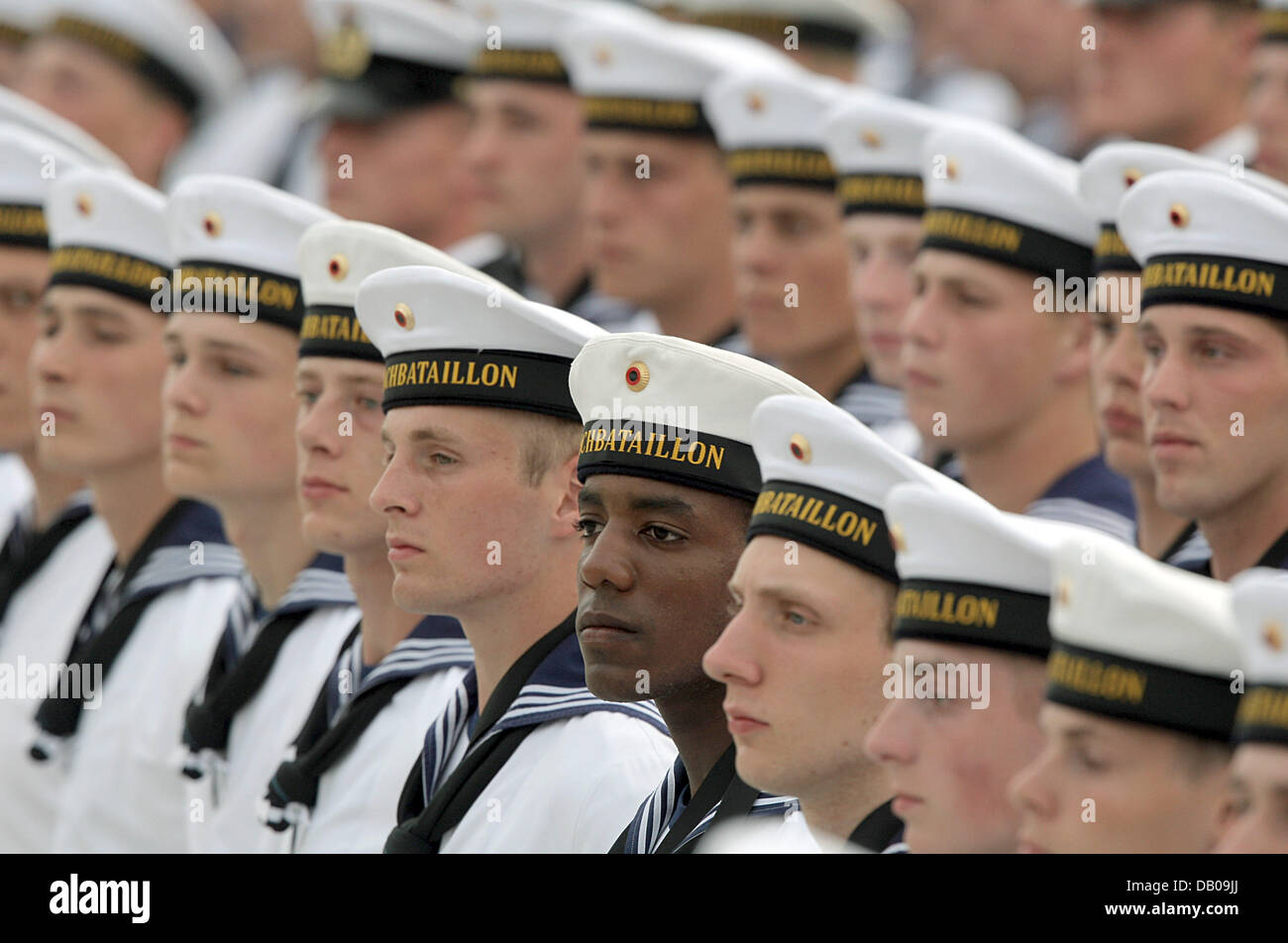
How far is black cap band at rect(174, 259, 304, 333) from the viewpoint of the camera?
751 centimetres

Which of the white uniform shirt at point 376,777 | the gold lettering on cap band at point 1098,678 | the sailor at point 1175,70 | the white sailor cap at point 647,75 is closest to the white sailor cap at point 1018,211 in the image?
the white uniform shirt at point 376,777

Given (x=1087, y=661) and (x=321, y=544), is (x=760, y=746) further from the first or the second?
(x=321, y=544)

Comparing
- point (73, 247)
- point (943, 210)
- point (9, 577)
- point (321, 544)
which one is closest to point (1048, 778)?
point (321, 544)

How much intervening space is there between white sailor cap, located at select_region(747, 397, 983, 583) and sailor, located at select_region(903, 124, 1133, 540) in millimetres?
2521

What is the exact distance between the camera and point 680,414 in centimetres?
524

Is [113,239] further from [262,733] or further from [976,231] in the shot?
[976,231]

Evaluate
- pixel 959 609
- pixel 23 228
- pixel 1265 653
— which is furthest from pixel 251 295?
pixel 1265 653

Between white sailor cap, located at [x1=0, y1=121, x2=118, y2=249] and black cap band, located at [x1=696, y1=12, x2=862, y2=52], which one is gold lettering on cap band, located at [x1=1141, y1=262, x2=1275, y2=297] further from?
black cap band, located at [x1=696, y1=12, x2=862, y2=52]

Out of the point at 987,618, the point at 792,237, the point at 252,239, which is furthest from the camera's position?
the point at 792,237

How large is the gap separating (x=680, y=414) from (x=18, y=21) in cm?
955

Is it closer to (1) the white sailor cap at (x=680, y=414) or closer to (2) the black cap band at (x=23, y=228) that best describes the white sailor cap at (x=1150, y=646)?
(1) the white sailor cap at (x=680, y=414)

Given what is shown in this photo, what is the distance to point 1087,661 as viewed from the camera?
156 inches

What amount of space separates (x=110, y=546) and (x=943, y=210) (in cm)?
347

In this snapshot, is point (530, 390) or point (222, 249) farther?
point (222, 249)
